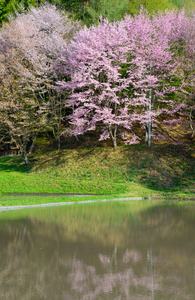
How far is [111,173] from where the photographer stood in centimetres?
2967

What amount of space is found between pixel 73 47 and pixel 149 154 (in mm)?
14498

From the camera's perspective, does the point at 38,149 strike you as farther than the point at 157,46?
Yes

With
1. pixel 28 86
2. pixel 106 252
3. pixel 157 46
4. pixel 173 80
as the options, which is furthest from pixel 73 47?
pixel 106 252

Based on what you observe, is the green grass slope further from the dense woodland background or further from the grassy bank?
the dense woodland background

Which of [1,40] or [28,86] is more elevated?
[1,40]

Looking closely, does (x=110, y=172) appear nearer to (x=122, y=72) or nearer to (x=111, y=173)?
(x=111, y=173)

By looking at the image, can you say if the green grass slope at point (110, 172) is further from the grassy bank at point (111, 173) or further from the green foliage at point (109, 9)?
the green foliage at point (109, 9)

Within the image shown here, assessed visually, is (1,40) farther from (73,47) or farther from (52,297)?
(52,297)

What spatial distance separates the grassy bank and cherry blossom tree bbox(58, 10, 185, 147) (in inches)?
99.5

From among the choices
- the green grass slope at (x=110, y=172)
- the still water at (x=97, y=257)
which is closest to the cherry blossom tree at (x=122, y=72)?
the green grass slope at (x=110, y=172)

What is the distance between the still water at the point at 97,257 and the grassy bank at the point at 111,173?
9.99 meters

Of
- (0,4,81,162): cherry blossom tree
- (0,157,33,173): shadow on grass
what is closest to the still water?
(0,157,33,173): shadow on grass

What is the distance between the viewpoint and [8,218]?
15.4 meters

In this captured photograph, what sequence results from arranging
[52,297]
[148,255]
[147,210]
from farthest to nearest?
[147,210], [148,255], [52,297]
